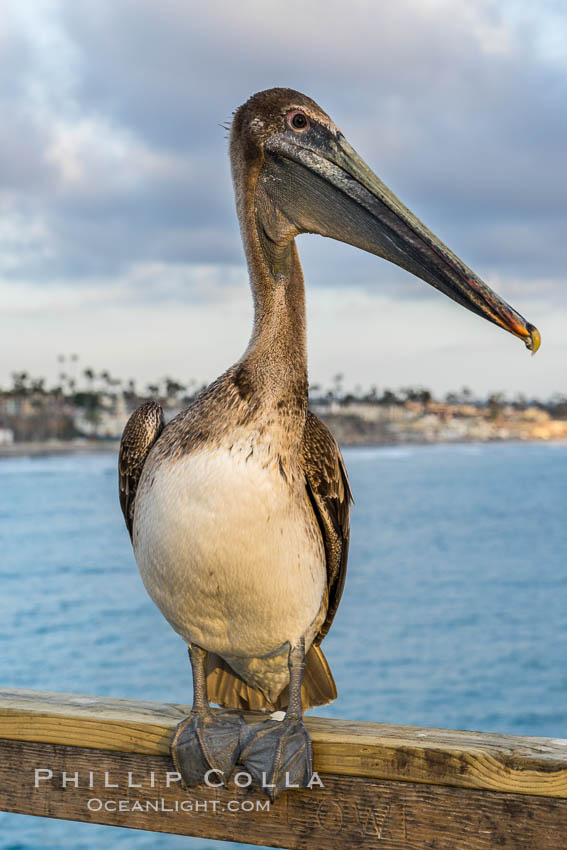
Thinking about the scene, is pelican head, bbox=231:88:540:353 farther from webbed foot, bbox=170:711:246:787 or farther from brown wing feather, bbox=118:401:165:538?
webbed foot, bbox=170:711:246:787

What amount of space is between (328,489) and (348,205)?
676 mm

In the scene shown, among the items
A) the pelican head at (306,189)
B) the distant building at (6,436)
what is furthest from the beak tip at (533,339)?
the distant building at (6,436)

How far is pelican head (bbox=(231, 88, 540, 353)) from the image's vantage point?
1.93 metres

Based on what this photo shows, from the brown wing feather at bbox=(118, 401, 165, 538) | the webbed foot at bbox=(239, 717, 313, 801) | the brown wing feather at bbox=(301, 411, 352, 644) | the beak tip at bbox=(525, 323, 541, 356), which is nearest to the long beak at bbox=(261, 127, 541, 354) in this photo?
the beak tip at bbox=(525, 323, 541, 356)

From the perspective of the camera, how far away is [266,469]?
194cm

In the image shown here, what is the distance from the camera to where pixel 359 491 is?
70812mm

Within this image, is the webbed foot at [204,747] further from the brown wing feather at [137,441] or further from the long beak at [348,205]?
the long beak at [348,205]

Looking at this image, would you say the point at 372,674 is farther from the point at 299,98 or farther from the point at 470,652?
the point at 299,98

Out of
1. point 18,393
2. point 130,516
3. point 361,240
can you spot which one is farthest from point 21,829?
point 18,393

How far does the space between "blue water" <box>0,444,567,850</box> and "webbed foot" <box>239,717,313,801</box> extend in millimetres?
10453

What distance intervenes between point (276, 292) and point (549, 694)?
61.7 ft

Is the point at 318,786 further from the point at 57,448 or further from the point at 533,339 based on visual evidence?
the point at 57,448

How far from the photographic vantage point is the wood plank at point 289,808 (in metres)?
1.72

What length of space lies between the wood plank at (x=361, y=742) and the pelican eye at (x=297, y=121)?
1.34 m
